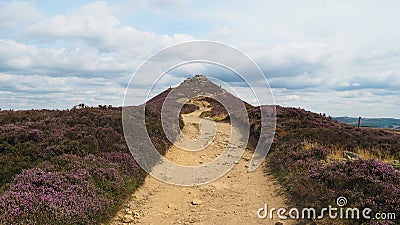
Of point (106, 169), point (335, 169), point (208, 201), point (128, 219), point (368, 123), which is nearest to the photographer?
point (128, 219)

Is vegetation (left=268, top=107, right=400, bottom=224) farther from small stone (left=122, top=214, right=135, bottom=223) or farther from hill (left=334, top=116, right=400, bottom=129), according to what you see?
hill (left=334, top=116, right=400, bottom=129)

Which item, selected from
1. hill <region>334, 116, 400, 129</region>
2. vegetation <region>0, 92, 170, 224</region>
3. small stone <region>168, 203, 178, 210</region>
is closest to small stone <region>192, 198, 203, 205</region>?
small stone <region>168, 203, 178, 210</region>

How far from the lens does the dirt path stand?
29.2 ft

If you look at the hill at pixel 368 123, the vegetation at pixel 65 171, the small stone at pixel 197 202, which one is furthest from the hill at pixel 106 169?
the hill at pixel 368 123

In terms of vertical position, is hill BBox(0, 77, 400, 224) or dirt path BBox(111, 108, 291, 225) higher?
hill BBox(0, 77, 400, 224)

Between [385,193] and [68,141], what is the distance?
433 inches

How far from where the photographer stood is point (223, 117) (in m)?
30.9

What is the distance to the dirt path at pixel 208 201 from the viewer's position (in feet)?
29.2

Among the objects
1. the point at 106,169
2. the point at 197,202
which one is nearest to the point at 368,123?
the point at 197,202

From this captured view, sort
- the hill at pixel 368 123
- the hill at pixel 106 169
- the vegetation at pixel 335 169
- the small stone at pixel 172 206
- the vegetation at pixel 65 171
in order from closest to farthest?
the vegetation at pixel 65 171
the hill at pixel 106 169
the vegetation at pixel 335 169
the small stone at pixel 172 206
the hill at pixel 368 123

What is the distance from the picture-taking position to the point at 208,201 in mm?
10367

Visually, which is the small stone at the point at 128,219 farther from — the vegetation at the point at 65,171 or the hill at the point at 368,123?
the hill at the point at 368,123

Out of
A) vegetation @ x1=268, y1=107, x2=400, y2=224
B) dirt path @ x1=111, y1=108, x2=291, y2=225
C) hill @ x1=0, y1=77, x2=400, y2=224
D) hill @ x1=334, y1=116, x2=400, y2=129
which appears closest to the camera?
hill @ x1=0, y1=77, x2=400, y2=224

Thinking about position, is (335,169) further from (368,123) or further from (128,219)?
(368,123)
